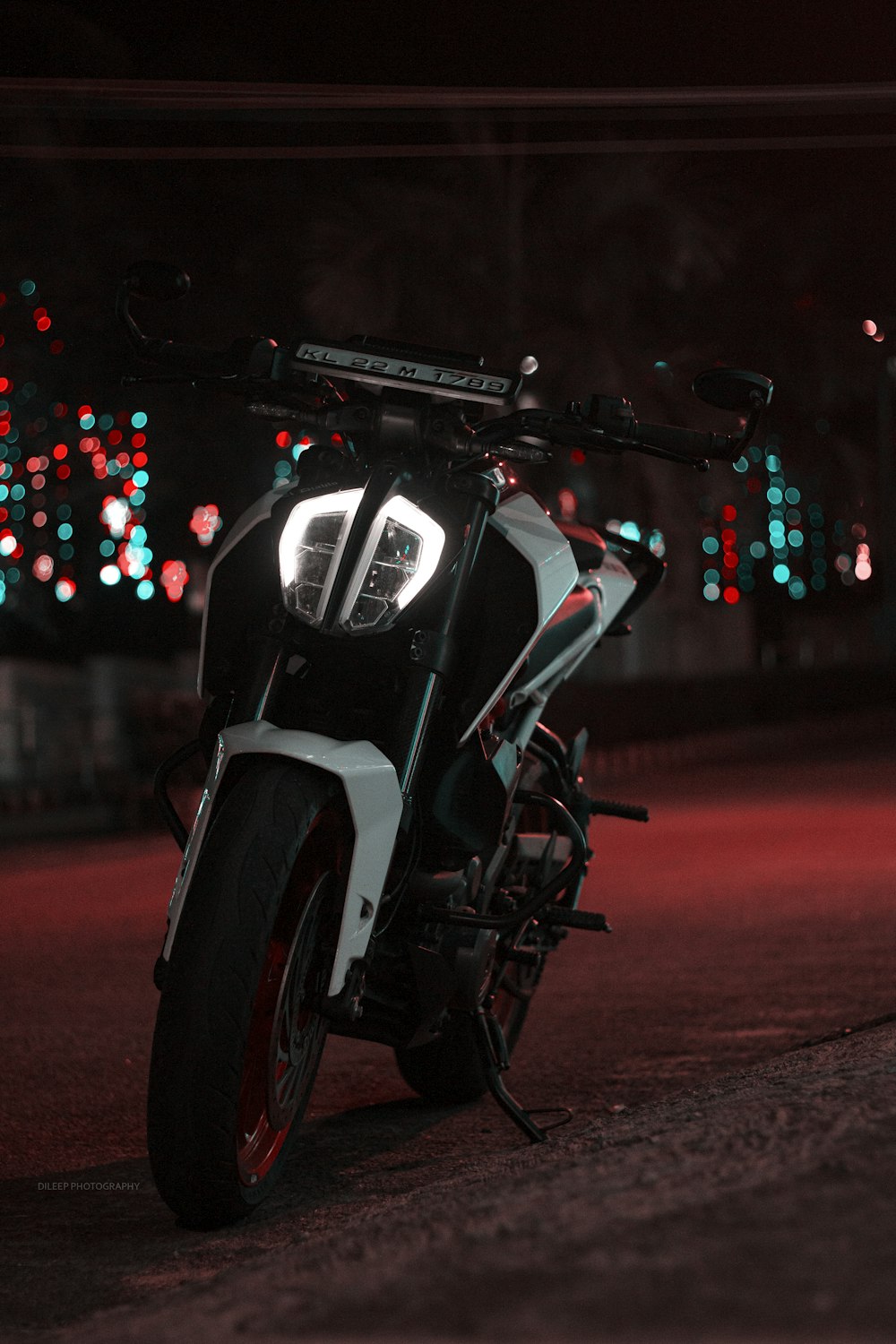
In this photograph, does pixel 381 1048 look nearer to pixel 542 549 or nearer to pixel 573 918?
pixel 573 918

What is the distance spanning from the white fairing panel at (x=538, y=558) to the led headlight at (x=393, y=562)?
25cm

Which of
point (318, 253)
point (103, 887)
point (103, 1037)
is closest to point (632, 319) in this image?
point (318, 253)

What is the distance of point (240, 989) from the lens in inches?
131

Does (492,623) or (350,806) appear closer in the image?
(350,806)

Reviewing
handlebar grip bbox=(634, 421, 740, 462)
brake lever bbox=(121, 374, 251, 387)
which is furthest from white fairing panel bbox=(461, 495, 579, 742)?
brake lever bbox=(121, 374, 251, 387)

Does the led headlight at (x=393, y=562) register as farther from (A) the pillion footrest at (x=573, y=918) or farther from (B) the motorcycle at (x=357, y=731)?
(A) the pillion footrest at (x=573, y=918)

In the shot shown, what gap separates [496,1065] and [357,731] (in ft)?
2.93

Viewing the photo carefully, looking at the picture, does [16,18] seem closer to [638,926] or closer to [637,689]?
[637,689]

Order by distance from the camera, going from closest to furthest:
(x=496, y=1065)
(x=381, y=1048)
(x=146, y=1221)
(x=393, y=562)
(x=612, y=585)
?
(x=146, y=1221)
(x=393, y=562)
(x=496, y=1065)
(x=612, y=585)
(x=381, y=1048)

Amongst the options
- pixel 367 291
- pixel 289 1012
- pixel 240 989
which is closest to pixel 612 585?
pixel 289 1012

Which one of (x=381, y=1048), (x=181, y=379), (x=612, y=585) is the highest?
(x=181, y=379)

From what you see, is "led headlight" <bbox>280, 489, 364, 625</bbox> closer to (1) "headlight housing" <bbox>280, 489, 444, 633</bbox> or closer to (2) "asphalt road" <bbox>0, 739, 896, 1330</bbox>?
(1) "headlight housing" <bbox>280, 489, 444, 633</bbox>

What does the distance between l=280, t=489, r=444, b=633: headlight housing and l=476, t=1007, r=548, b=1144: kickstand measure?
1007 mm

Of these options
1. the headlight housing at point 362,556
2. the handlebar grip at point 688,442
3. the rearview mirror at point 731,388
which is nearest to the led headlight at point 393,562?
the headlight housing at point 362,556
